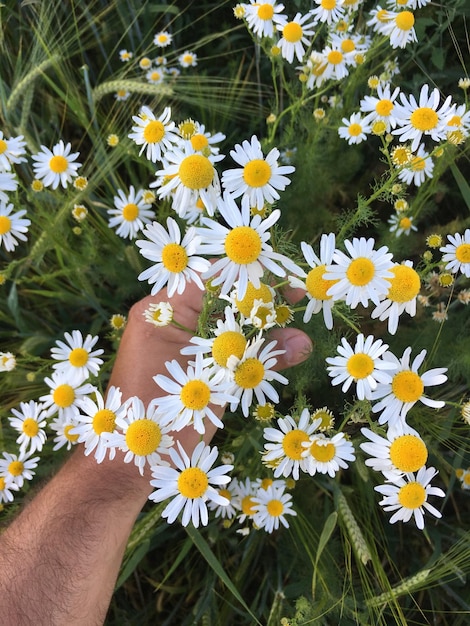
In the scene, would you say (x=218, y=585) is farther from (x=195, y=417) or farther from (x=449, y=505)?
(x=195, y=417)

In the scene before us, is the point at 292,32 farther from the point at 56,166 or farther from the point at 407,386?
the point at 407,386

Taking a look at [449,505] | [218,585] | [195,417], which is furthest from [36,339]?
[449,505]

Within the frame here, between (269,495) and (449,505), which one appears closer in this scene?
(269,495)

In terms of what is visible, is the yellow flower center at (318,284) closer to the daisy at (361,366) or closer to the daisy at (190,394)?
the daisy at (361,366)

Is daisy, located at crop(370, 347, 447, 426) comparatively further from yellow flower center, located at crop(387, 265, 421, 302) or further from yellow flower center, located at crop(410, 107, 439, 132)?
yellow flower center, located at crop(410, 107, 439, 132)

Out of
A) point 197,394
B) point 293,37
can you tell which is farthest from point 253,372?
point 293,37

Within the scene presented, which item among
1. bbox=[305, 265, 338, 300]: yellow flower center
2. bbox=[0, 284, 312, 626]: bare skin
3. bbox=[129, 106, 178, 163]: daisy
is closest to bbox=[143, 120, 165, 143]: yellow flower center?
bbox=[129, 106, 178, 163]: daisy
